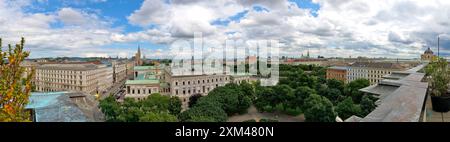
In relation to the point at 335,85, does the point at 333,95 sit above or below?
below

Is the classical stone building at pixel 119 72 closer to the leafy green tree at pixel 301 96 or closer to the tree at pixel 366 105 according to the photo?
the leafy green tree at pixel 301 96

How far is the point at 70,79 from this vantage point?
44.8m

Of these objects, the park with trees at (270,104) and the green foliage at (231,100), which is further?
the green foliage at (231,100)

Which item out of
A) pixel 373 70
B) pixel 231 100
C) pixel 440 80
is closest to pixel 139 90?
pixel 231 100

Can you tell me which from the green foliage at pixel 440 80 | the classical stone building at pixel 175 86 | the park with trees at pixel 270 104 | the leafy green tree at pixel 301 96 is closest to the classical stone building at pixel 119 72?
the classical stone building at pixel 175 86

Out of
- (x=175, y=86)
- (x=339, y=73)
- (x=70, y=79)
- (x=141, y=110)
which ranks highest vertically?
(x=339, y=73)

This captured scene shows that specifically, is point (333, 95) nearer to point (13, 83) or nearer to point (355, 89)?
point (355, 89)

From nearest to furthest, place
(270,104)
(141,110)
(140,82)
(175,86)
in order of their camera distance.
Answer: (141,110), (270,104), (175,86), (140,82)

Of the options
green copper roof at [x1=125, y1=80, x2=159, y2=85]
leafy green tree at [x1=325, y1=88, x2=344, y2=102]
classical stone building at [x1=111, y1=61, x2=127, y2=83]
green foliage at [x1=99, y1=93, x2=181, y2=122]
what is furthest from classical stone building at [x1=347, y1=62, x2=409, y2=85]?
classical stone building at [x1=111, y1=61, x2=127, y2=83]

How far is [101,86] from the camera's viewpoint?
5212cm

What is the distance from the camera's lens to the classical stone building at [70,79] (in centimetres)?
4412
